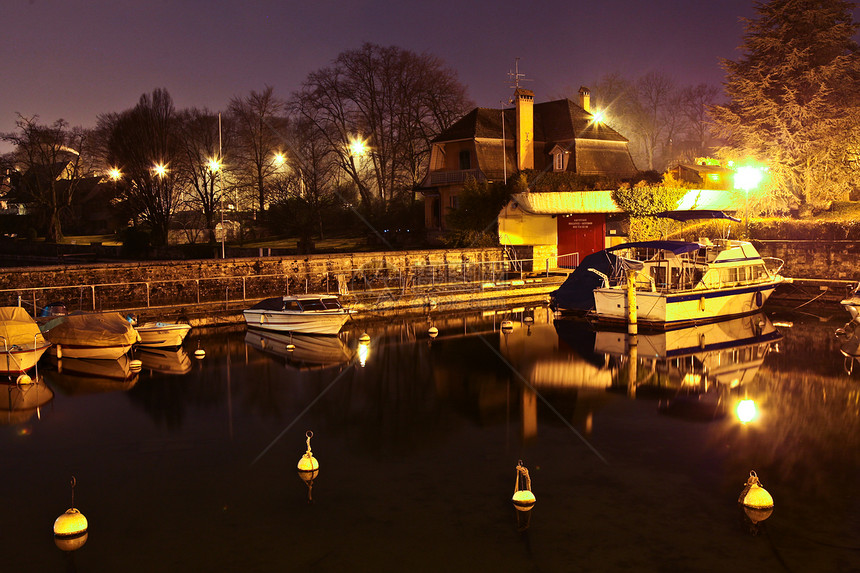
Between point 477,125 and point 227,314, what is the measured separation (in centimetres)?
2462

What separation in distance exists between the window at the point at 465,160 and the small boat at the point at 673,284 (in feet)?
56.0

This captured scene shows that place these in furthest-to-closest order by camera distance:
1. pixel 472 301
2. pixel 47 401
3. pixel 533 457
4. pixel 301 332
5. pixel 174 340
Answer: pixel 472 301 → pixel 301 332 → pixel 174 340 → pixel 47 401 → pixel 533 457

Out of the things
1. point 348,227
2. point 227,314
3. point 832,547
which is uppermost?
point 348,227

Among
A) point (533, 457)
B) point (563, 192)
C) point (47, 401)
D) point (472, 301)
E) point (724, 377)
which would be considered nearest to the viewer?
point (533, 457)

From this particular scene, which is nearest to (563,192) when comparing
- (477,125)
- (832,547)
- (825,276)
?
(477,125)

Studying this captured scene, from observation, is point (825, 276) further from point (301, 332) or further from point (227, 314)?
point (227, 314)

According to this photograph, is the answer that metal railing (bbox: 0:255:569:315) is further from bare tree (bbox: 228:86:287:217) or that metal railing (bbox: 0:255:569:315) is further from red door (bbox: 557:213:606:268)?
bare tree (bbox: 228:86:287:217)

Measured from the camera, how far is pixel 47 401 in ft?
57.3

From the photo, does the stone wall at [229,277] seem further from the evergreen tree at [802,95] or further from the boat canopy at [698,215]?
the evergreen tree at [802,95]

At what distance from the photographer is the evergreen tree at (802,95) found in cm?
3950

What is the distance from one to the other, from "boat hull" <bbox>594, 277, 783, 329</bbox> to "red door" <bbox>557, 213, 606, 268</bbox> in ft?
46.3

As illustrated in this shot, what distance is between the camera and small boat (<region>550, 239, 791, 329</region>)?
90.1ft

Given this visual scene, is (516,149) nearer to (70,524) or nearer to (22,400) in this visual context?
(22,400)

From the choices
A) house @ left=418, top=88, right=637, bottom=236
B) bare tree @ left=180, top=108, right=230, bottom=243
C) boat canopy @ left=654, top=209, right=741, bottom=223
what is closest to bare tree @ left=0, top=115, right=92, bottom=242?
bare tree @ left=180, top=108, right=230, bottom=243
